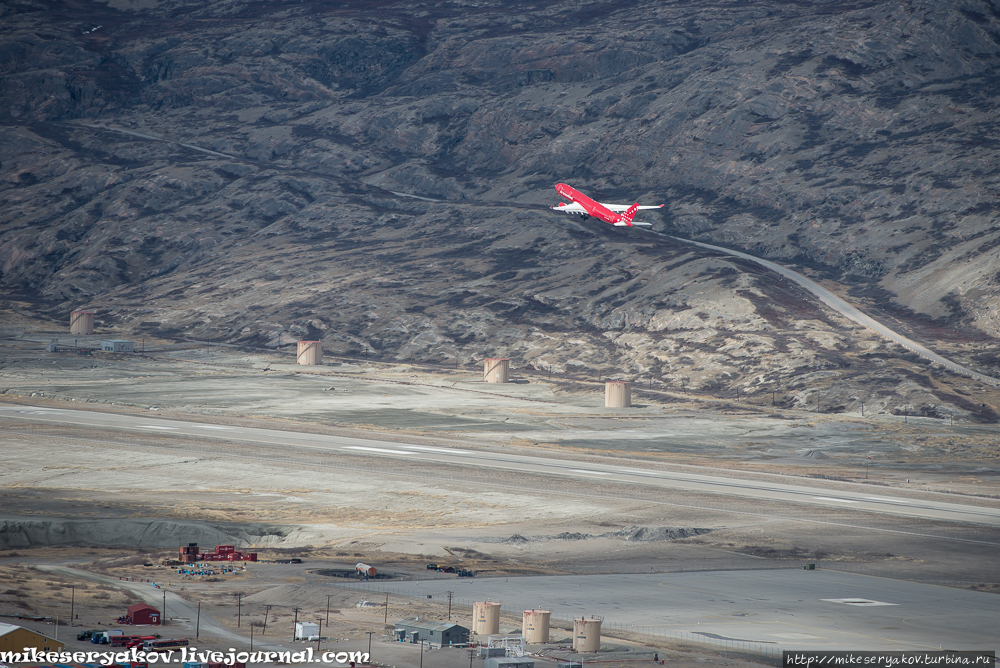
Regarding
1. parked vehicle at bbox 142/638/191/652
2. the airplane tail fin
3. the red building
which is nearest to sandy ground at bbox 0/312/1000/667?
the red building

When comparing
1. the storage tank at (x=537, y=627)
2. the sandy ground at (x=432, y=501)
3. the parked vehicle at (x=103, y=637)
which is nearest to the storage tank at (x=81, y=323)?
the sandy ground at (x=432, y=501)

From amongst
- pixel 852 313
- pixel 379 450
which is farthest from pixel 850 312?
pixel 379 450

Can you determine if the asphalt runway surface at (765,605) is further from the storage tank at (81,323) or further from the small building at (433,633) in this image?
the storage tank at (81,323)

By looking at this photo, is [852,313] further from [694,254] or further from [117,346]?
[117,346]

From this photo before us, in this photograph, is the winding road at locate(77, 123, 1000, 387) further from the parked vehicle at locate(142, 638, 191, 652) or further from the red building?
the parked vehicle at locate(142, 638, 191, 652)

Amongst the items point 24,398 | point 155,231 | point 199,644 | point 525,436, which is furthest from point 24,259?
point 199,644

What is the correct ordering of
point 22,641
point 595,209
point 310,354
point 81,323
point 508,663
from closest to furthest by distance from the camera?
point 22,641 → point 508,663 → point 595,209 → point 310,354 → point 81,323

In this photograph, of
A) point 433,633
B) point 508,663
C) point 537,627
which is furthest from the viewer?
point 537,627

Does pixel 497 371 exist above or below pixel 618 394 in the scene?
above
